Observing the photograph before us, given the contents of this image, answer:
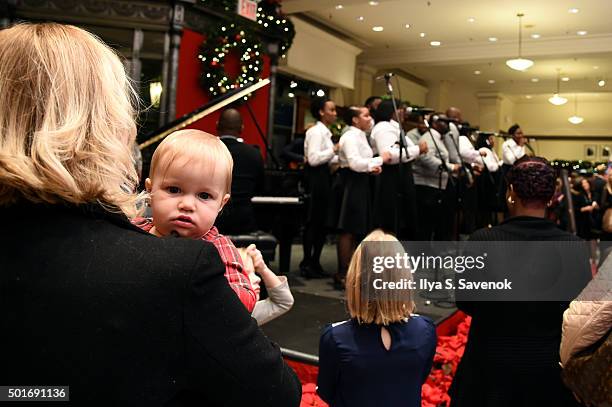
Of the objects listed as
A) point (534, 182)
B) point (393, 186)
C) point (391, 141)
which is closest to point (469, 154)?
point (391, 141)

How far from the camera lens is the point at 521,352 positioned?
199 cm

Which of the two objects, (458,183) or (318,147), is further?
(458,183)

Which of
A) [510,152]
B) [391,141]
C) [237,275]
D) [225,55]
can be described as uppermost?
[225,55]

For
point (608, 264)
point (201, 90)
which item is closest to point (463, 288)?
point (608, 264)

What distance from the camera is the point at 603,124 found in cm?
1622

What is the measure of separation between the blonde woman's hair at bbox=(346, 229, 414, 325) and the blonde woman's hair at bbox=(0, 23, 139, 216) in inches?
46.1

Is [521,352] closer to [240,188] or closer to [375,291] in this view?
[375,291]

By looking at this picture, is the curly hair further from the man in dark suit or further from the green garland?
the green garland

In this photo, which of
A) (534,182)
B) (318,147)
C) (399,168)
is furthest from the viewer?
(318,147)

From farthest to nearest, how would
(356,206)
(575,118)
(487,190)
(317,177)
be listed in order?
1. (575,118)
2. (487,190)
3. (317,177)
4. (356,206)

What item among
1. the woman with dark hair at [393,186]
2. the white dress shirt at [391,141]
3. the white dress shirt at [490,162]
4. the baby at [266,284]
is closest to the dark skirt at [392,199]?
the woman with dark hair at [393,186]

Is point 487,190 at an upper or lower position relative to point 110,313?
upper

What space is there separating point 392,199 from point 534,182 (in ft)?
8.44

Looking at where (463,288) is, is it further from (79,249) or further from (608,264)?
(79,249)
